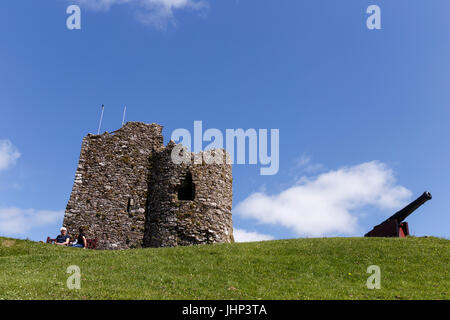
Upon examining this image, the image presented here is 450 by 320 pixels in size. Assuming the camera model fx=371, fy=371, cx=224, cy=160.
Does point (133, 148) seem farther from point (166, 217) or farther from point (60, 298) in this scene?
point (60, 298)

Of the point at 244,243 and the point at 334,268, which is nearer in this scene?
the point at 334,268

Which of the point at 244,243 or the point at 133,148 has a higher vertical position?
the point at 133,148

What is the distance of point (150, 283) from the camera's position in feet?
45.3

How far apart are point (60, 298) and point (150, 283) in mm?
3388

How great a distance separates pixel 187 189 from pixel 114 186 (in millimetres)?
5851

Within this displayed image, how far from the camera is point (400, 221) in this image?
2577 cm

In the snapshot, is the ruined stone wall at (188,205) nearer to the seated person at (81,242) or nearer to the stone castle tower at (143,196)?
the stone castle tower at (143,196)

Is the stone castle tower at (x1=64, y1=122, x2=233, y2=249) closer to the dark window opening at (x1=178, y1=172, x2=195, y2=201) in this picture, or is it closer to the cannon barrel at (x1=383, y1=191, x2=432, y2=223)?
the dark window opening at (x1=178, y1=172, x2=195, y2=201)

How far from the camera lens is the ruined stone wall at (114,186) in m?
28.2

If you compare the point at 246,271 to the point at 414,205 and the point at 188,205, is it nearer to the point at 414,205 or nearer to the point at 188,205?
the point at 188,205

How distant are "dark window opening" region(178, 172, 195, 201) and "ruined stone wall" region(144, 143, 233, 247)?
0.54 feet

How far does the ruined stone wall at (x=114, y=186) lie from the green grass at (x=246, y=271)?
5939 millimetres

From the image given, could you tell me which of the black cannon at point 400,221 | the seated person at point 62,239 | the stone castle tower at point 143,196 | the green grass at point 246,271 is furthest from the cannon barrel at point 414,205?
the seated person at point 62,239
